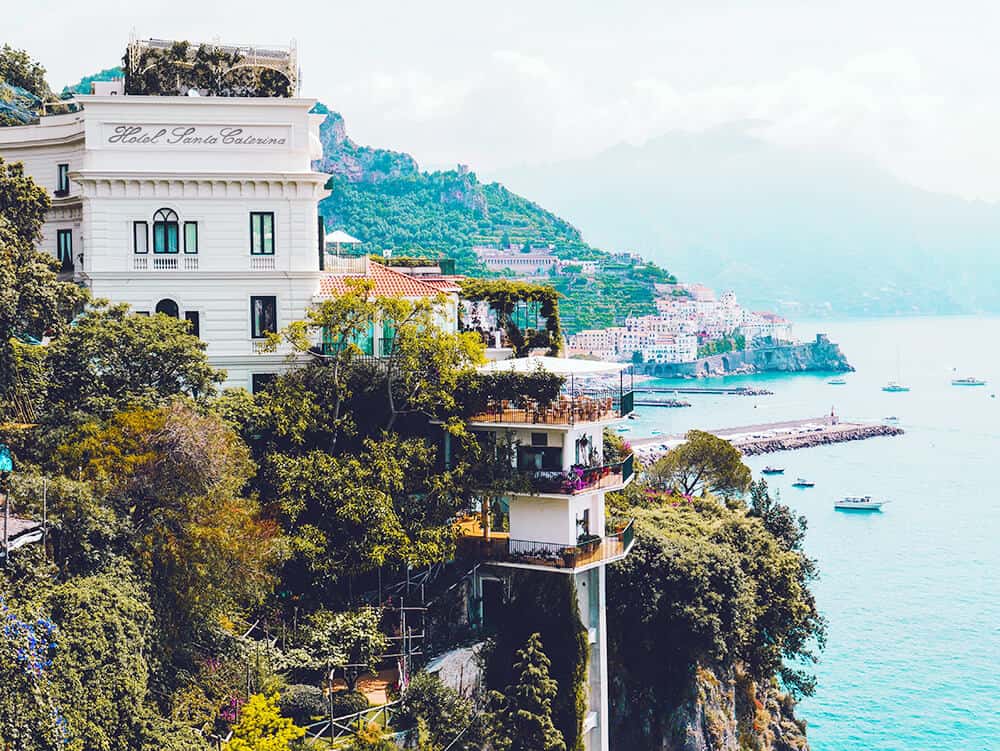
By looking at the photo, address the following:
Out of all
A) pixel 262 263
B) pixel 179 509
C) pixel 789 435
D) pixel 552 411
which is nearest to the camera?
pixel 179 509

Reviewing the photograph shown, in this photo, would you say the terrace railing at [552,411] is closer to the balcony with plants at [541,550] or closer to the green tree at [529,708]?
the balcony with plants at [541,550]

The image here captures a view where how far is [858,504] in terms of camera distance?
3652 inches

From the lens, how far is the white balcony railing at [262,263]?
2959 centimetres

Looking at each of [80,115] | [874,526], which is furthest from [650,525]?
[874,526]

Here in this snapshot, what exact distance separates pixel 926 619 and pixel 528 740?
4364 centimetres

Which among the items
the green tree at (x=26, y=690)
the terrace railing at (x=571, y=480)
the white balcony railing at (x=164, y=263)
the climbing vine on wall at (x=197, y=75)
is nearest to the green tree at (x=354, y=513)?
the terrace railing at (x=571, y=480)

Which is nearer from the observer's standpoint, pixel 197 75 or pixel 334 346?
pixel 334 346

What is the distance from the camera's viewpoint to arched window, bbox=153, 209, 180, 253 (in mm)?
29359

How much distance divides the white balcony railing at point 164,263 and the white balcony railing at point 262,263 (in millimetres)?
1267

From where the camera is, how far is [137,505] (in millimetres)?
22328

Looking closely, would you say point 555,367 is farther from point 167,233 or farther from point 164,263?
point 167,233

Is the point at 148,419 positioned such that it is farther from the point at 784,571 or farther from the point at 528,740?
the point at 784,571

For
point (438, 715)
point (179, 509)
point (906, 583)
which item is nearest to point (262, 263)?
point (179, 509)

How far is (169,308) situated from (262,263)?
232 cm
